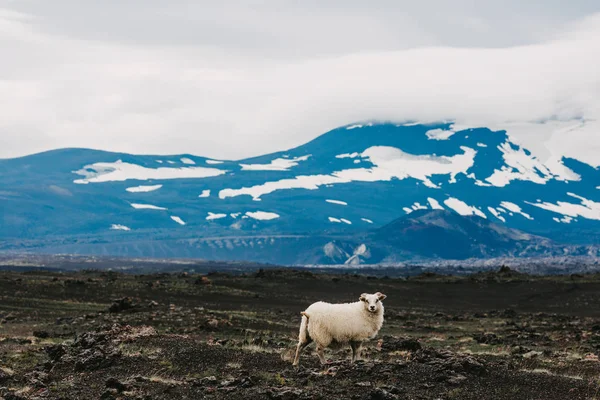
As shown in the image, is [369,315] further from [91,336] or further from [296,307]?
[296,307]

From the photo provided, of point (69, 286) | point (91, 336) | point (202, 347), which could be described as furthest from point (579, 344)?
point (69, 286)

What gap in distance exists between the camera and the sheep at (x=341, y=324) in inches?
831

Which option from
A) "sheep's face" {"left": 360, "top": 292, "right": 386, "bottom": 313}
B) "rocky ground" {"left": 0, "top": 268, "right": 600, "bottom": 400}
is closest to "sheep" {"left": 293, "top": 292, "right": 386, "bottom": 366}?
"sheep's face" {"left": 360, "top": 292, "right": 386, "bottom": 313}

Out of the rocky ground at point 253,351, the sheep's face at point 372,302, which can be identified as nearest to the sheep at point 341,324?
the sheep's face at point 372,302

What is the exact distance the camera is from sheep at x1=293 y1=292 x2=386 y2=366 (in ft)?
69.3

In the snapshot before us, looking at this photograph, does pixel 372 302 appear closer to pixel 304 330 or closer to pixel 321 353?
pixel 321 353

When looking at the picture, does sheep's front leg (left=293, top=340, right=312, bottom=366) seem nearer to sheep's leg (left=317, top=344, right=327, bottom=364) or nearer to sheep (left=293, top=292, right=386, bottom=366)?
sheep (left=293, top=292, right=386, bottom=366)

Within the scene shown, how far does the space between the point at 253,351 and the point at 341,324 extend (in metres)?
4.35

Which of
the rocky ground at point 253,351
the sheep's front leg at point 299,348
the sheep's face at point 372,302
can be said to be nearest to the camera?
the rocky ground at point 253,351

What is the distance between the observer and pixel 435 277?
9919 cm

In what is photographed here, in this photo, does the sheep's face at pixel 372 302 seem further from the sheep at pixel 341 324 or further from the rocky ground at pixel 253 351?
the rocky ground at pixel 253 351

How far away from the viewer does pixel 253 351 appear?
80.2 ft

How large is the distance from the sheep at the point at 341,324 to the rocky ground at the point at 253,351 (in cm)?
68

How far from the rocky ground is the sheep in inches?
26.7
